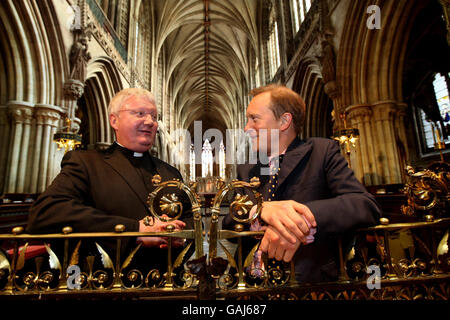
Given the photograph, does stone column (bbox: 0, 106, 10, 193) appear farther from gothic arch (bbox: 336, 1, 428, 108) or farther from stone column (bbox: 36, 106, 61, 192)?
gothic arch (bbox: 336, 1, 428, 108)

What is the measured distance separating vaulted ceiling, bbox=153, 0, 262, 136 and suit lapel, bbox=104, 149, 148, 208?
15.0 m

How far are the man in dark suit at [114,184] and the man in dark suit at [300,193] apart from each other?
42 centimetres

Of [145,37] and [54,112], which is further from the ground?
[145,37]

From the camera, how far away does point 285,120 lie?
1.12 m

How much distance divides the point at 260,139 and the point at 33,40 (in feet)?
21.2

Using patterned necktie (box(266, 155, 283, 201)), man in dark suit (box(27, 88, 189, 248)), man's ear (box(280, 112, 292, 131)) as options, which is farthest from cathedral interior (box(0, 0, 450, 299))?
man's ear (box(280, 112, 292, 131))

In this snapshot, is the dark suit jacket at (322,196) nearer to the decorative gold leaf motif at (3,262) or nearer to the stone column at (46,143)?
the decorative gold leaf motif at (3,262)

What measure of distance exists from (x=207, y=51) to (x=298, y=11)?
14.5 metres

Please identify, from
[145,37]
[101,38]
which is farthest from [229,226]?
[145,37]

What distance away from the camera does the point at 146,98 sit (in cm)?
138

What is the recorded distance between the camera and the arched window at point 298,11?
27.5ft
